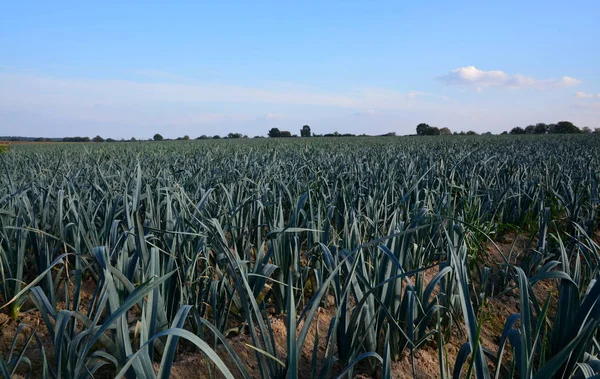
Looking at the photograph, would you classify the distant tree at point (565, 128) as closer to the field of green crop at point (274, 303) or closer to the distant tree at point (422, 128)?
the distant tree at point (422, 128)

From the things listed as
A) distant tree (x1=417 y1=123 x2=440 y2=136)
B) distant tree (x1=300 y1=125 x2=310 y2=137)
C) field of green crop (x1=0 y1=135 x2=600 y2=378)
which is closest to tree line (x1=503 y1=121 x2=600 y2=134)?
distant tree (x1=417 y1=123 x2=440 y2=136)

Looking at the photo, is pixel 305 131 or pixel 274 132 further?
pixel 274 132

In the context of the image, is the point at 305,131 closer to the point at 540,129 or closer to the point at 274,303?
the point at 540,129

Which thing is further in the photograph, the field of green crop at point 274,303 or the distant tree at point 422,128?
the distant tree at point 422,128

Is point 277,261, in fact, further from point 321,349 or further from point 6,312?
point 6,312

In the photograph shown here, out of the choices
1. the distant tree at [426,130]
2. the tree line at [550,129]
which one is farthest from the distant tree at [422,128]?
the tree line at [550,129]

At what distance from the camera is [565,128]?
5400 cm

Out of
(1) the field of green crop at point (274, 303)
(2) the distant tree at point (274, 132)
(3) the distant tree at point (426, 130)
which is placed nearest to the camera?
(1) the field of green crop at point (274, 303)

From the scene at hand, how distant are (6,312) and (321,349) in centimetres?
201

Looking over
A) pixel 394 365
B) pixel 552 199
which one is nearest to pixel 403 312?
pixel 394 365

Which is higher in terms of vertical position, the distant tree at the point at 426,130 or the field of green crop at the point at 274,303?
the distant tree at the point at 426,130

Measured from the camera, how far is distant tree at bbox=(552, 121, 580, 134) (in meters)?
53.3

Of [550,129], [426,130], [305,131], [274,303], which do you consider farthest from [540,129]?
[274,303]

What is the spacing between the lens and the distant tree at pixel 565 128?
53281 mm
